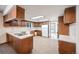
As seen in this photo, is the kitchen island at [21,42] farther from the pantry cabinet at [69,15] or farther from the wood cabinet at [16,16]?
the pantry cabinet at [69,15]

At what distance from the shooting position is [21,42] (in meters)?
1.47

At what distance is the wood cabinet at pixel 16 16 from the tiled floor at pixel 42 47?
0.42 m

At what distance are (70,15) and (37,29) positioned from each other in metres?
0.62

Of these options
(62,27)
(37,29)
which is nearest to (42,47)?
(37,29)

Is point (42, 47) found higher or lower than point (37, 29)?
lower

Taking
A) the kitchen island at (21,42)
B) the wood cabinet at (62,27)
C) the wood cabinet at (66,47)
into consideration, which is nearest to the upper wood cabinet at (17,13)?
the kitchen island at (21,42)

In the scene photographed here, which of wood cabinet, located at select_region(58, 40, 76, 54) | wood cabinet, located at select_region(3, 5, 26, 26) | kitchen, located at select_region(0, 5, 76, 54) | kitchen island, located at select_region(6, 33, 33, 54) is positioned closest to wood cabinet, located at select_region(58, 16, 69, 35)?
kitchen, located at select_region(0, 5, 76, 54)

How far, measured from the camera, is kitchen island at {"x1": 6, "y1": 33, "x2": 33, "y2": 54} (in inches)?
55.9

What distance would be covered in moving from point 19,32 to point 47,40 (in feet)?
1.80

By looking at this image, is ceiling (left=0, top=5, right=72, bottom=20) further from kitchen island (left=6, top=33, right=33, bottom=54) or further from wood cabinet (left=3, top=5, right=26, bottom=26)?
kitchen island (left=6, top=33, right=33, bottom=54)

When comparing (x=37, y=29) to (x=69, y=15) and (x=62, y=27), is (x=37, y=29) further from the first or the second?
(x=69, y=15)

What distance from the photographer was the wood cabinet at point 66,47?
1335 mm
